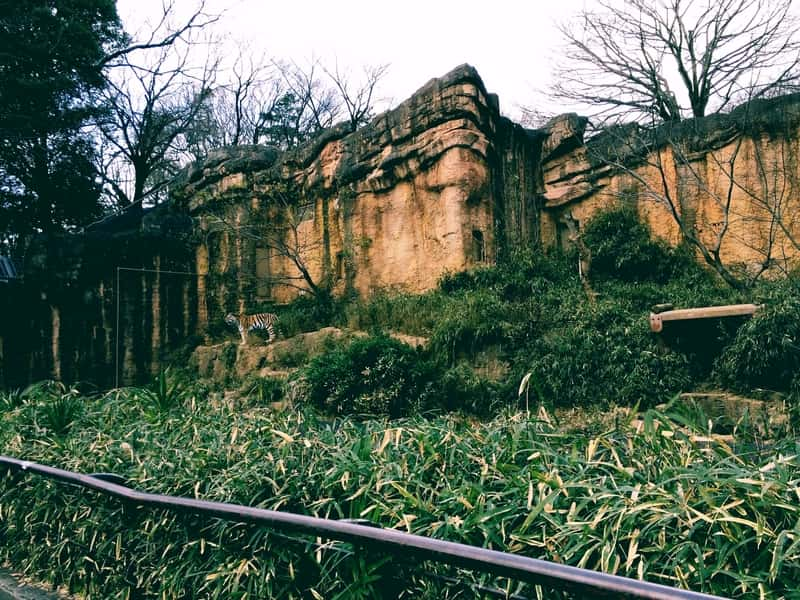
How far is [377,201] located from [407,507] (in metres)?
14.7

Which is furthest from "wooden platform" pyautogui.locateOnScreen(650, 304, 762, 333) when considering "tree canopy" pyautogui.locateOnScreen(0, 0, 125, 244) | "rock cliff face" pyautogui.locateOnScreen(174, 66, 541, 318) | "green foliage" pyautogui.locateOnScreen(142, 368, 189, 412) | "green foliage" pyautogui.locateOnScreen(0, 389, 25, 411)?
"tree canopy" pyautogui.locateOnScreen(0, 0, 125, 244)

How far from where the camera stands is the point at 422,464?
3.21m

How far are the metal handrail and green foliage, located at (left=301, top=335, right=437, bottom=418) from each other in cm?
778

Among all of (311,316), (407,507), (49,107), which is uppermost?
(49,107)

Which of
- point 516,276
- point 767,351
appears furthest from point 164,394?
point 516,276

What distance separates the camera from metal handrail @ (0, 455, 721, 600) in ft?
4.75

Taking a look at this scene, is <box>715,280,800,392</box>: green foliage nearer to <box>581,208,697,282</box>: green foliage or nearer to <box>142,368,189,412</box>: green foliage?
<box>581,208,697,282</box>: green foliage

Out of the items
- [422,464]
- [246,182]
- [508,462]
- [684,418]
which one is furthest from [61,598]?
[246,182]

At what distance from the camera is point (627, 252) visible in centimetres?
1465

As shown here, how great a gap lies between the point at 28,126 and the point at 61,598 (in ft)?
54.6

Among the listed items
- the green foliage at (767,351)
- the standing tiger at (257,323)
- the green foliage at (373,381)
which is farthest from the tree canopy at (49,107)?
the green foliage at (767,351)

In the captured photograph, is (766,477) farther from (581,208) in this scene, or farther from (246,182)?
(246,182)

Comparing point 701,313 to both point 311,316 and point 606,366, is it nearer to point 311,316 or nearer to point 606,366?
point 606,366

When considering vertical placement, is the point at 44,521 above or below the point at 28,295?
below
